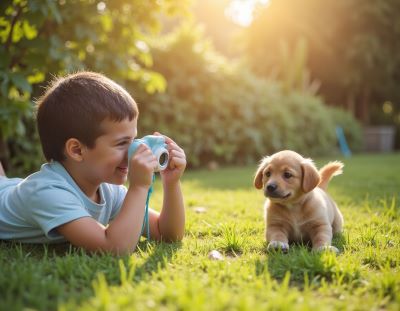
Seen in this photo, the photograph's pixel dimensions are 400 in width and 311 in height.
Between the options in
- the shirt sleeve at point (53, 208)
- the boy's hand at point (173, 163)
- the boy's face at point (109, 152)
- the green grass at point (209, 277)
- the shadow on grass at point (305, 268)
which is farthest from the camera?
the boy's hand at point (173, 163)

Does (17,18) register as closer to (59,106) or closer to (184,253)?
(59,106)

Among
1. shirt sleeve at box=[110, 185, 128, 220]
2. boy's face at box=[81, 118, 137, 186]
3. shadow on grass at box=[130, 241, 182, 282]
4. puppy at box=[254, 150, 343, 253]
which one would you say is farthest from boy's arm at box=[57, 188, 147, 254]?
puppy at box=[254, 150, 343, 253]

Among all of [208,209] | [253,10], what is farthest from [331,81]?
[208,209]

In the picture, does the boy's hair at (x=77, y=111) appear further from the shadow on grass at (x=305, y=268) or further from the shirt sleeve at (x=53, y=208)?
→ the shadow on grass at (x=305, y=268)

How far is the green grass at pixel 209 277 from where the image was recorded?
167 cm

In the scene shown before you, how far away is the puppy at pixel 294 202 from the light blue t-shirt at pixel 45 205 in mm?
1104

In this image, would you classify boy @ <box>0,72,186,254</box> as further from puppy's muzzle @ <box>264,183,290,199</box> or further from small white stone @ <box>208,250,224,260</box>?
puppy's muzzle @ <box>264,183,290,199</box>

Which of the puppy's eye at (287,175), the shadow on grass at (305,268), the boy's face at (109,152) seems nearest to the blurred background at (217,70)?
the boy's face at (109,152)

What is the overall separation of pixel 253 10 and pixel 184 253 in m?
22.6

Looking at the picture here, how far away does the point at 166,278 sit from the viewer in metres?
1.95

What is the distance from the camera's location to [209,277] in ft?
6.63

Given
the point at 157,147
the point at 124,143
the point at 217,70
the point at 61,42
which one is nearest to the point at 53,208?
the point at 124,143

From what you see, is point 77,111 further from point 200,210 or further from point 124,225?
point 200,210

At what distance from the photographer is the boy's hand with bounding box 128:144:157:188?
2.38 metres
